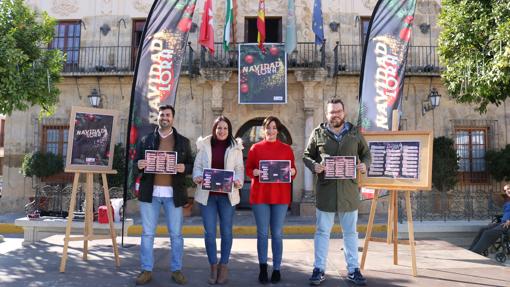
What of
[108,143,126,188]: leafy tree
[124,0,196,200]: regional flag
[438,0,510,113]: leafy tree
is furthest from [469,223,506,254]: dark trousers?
[108,143,126,188]: leafy tree

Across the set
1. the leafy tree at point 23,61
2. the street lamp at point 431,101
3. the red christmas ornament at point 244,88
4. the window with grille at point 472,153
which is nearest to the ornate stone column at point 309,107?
the red christmas ornament at point 244,88

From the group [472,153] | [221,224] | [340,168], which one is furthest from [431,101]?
[221,224]

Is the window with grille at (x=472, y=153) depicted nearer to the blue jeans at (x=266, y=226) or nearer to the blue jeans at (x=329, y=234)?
the blue jeans at (x=329, y=234)

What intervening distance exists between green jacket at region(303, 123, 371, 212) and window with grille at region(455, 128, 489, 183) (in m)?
11.3

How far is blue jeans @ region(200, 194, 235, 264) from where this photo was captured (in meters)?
4.32

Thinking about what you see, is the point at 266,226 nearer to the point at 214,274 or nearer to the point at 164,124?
the point at 214,274

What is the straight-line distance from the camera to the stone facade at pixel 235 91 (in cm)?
1397

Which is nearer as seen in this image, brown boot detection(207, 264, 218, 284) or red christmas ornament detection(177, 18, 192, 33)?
brown boot detection(207, 264, 218, 284)

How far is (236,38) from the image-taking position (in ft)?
47.1

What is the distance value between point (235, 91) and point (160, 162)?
9943 mm

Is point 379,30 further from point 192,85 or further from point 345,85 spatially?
point 192,85

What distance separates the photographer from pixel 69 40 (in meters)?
15.0

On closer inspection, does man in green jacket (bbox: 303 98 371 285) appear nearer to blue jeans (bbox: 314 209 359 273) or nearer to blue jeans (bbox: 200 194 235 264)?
blue jeans (bbox: 314 209 359 273)

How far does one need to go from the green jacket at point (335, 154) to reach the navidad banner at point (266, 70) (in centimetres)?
877
